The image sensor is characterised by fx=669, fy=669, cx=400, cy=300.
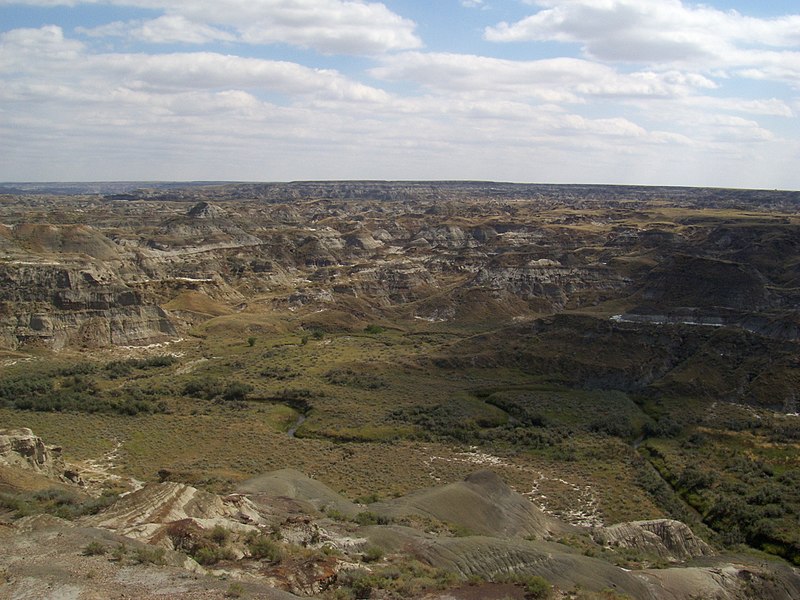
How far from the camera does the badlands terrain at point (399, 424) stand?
2214cm

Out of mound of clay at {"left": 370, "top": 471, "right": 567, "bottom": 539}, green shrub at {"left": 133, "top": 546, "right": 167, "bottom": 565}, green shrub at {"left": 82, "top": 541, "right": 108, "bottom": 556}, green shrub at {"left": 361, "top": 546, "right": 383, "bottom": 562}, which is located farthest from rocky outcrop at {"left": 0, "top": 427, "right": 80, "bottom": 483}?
green shrub at {"left": 361, "top": 546, "right": 383, "bottom": 562}

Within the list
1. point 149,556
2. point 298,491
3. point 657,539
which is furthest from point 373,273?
point 149,556

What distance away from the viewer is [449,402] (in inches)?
2395

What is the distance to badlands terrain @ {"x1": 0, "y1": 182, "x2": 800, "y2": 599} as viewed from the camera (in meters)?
Result: 22.1

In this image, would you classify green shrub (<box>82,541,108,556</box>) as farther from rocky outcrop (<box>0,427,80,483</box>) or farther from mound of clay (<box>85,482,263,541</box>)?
rocky outcrop (<box>0,427,80,483</box>)

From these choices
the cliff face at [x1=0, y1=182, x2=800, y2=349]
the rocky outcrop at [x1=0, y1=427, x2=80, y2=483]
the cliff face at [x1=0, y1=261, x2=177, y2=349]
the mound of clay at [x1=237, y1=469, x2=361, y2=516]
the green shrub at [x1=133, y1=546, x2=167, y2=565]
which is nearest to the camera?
the green shrub at [x1=133, y1=546, x2=167, y2=565]

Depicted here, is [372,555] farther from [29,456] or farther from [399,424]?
[399,424]

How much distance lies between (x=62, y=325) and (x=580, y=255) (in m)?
89.2

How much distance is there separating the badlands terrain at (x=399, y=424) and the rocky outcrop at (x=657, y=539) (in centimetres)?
14

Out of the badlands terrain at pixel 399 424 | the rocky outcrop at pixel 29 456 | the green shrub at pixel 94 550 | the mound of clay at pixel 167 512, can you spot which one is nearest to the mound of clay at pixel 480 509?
the badlands terrain at pixel 399 424

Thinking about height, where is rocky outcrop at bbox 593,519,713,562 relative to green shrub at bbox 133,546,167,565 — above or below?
below

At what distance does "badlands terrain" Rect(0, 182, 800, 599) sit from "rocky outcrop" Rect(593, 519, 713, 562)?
0.46 feet

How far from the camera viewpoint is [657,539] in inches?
1280

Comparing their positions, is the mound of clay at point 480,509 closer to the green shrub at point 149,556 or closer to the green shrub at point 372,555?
the green shrub at point 372,555
